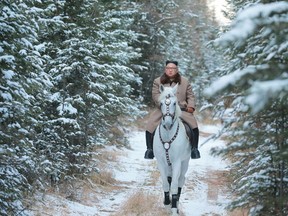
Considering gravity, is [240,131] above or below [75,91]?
below

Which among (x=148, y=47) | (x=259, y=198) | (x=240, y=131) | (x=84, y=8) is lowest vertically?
(x=259, y=198)

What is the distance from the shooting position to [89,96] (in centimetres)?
912

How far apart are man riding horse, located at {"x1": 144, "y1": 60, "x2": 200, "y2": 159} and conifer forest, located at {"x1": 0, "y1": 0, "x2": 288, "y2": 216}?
0.87m

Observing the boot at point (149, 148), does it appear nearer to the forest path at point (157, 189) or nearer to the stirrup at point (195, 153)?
the stirrup at point (195, 153)

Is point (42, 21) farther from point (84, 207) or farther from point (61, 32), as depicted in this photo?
point (84, 207)

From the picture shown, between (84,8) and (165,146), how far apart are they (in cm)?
404

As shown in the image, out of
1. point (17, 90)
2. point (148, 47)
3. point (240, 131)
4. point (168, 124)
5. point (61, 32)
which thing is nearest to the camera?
point (240, 131)

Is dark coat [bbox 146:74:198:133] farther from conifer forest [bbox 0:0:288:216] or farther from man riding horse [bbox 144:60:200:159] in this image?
conifer forest [bbox 0:0:288:216]

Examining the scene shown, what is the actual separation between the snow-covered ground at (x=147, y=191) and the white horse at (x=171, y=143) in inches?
33.5

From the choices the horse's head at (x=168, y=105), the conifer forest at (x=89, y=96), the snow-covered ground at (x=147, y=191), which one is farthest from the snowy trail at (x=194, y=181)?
the horse's head at (x=168, y=105)

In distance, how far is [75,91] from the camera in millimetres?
9375

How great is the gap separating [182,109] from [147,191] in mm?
2297

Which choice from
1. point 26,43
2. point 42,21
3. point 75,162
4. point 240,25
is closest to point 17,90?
point 26,43

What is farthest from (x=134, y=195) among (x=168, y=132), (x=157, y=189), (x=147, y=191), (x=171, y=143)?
(x=168, y=132)
